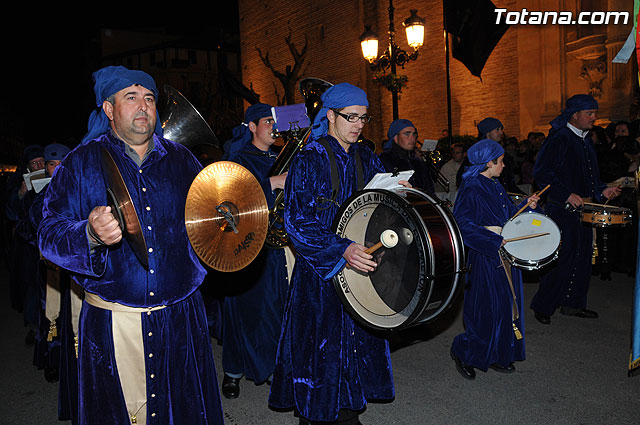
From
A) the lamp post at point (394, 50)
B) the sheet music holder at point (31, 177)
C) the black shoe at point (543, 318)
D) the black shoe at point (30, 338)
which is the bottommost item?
the black shoe at point (30, 338)

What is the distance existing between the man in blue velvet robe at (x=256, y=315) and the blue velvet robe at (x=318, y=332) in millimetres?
983

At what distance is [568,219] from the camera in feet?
19.9

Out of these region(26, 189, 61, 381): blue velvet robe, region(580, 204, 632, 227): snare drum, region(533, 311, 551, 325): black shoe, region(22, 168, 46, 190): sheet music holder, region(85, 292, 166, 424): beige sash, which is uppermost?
region(22, 168, 46, 190): sheet music holder

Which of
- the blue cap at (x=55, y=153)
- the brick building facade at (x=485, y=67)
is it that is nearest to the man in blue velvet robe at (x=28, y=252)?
the blue cap at (x=55, y=153)

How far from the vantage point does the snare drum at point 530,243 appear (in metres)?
4.45

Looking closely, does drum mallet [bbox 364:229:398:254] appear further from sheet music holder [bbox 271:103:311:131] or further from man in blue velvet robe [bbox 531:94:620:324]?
man in blue velvet robe [bbox 531:94:620:324]

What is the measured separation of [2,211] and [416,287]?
406 inches

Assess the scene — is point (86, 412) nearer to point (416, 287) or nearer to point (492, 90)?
point (416, 287)

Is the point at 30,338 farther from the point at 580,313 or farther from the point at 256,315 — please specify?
the point at 580,313

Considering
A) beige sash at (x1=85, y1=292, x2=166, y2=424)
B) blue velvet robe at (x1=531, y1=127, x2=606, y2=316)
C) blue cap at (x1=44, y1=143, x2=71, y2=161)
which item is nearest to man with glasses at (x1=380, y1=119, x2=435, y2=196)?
blue velvet robe at (x1=531, y1=127, x2=606, y2=316)

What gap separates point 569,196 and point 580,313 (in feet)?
4.47

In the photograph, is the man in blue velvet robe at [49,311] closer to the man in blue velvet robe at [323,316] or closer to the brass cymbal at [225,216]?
the man in blue velvet robe at [323,316]

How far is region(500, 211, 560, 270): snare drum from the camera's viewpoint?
4.45 meters

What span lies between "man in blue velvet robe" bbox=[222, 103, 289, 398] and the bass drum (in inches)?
51.7
